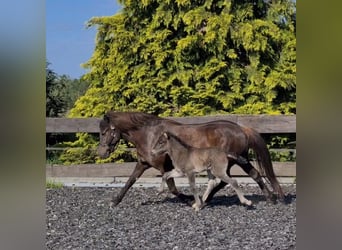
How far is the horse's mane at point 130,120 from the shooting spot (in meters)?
3.91

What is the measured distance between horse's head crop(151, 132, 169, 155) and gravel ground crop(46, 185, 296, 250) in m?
0.47

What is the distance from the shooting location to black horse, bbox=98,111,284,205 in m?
3.78

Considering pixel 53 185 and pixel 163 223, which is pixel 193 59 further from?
pixel 163 223

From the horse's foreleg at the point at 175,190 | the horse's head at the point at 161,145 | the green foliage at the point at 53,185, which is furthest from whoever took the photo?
the green foliage at the point at 53,185

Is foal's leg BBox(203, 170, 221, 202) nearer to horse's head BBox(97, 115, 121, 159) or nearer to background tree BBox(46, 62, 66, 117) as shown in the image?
horse's head BBox(97, 115, 121, 159)

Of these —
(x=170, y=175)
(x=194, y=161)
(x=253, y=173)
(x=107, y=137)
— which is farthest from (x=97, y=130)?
(x=253, y=173)

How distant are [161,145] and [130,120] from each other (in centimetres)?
36

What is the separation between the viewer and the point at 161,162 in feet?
12.6

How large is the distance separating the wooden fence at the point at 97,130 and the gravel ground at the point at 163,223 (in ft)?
1.86

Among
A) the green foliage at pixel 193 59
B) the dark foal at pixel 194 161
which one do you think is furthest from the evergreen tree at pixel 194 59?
the dark foal at pixel 194 161

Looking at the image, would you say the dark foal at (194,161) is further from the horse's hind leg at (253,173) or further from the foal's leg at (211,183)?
the horse's hind leg at (253,173)

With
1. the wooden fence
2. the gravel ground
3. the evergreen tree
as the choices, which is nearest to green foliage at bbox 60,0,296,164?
the evergreen tree
